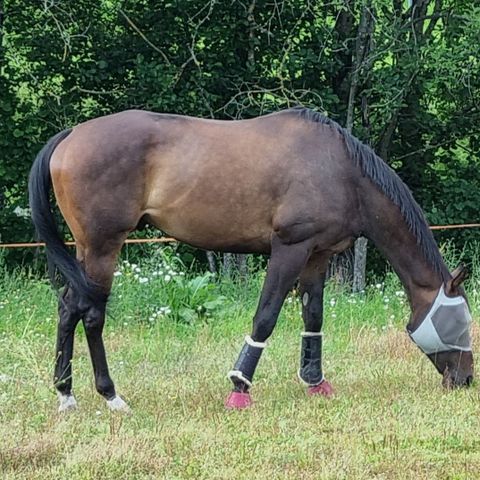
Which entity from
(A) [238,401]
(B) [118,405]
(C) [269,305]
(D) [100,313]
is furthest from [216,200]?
(B) [118,405]

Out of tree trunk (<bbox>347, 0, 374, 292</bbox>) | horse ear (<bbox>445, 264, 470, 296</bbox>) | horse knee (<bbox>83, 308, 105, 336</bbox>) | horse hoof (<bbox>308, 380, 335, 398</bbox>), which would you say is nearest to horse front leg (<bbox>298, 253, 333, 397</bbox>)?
horse hoof (<bbox>308, 380, 335, 398</bbox>)

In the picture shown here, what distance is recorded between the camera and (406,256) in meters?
5.34

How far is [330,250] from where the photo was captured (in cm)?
520

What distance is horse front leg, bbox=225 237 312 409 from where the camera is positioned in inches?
195

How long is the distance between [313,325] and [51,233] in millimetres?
1853

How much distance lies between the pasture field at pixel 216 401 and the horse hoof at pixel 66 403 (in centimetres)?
7

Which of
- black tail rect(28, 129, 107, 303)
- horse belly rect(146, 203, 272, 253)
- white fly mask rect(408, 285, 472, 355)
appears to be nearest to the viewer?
black tail rect(28, 129, 107, 303)

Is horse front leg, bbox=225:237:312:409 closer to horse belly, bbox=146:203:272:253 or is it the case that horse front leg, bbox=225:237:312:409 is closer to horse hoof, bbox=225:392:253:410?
horse hoof, bbox=225:392:253:410

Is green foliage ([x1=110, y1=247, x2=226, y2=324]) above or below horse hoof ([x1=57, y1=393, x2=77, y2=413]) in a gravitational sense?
below

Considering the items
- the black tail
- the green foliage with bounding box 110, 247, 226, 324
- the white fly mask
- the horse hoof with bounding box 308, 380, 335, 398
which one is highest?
the black tail

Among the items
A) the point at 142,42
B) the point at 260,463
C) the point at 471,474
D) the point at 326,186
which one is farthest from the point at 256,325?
the point at 142,42

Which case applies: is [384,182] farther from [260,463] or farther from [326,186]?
[260,463]

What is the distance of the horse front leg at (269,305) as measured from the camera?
4.96 metres

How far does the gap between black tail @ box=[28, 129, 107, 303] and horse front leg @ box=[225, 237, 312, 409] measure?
0.95m
